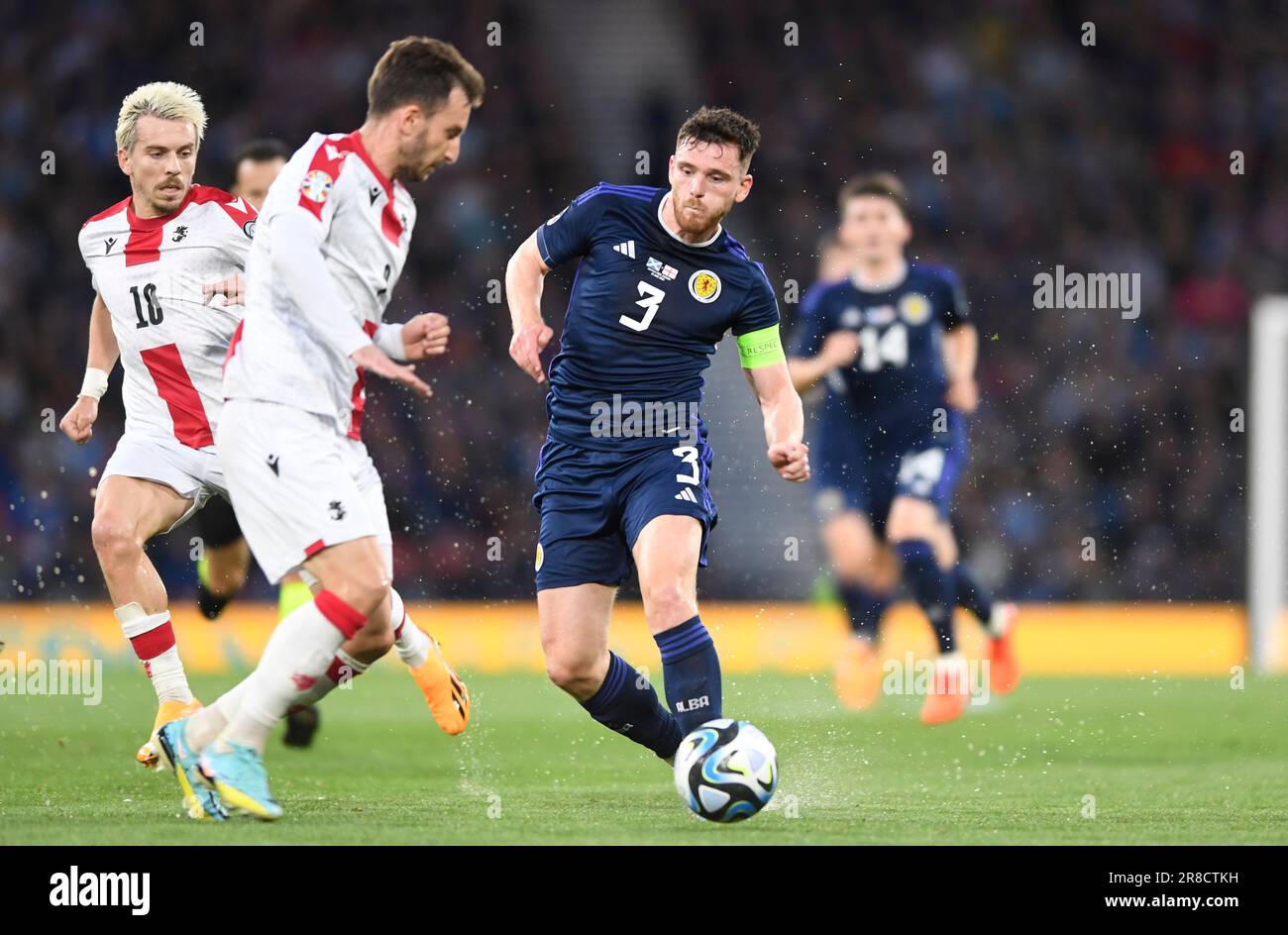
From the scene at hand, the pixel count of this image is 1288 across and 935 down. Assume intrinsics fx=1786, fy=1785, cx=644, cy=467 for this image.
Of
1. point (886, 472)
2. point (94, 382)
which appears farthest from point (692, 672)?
point (886, 472)

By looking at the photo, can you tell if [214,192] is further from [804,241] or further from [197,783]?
[804,241]

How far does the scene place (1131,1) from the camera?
1911 centimetres

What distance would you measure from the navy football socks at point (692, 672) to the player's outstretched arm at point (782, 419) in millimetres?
589

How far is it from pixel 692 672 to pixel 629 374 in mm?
1072

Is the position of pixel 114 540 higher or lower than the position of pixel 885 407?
lower

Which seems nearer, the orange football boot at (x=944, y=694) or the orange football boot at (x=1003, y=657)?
the orange football boot at (x=944, y=694)

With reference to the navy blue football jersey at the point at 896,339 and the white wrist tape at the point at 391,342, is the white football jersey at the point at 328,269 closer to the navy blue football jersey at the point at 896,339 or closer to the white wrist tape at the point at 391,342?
the white wrist tape at the point at 391,342

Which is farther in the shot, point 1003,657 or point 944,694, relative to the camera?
point 1003,657

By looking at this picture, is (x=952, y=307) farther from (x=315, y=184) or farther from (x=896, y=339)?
(x=315, y=184)

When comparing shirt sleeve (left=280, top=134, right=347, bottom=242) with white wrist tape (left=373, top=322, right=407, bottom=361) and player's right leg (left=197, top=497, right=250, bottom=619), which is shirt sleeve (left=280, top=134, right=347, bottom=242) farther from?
player's right leg (left=197, top=497, right=250, bottom=619)

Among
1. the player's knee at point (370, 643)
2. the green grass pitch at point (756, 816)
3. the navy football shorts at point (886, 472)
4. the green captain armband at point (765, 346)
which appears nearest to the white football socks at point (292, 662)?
the player's knee at point (370, 643)

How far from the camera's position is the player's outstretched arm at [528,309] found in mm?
5543

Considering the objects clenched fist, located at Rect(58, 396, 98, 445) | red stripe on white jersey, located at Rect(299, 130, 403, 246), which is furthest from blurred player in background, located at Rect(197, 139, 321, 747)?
red stripe on white jersey, located at Rect(299, 130, 403, 246)

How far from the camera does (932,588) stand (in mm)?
8750
